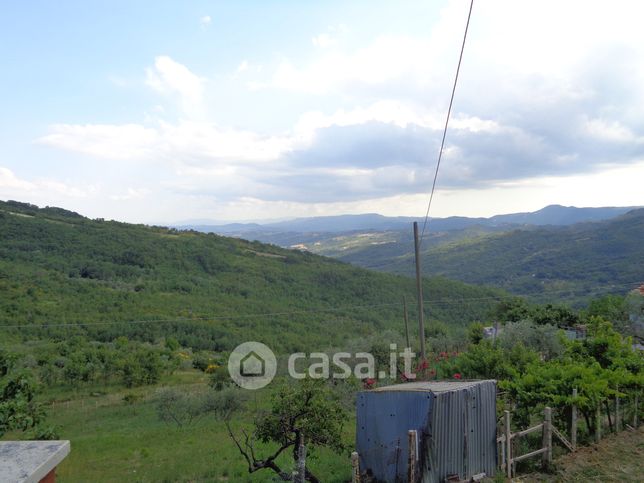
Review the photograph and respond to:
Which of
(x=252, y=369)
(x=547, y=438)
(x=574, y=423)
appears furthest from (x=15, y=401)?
(x=252, y=369)

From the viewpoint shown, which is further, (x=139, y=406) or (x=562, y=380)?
(x=139, y=406)

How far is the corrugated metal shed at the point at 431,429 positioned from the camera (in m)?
7.06

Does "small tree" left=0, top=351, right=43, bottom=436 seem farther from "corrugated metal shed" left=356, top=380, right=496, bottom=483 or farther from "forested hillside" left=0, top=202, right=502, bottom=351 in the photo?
"forested hillside" left=0, top=202, right=502, bottom=351

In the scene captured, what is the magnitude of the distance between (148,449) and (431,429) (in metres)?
10.2

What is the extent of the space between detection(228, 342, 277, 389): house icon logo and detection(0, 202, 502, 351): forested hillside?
144 inches

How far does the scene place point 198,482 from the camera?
390 inches

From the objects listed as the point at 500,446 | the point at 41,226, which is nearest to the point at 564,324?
the point at 500,446

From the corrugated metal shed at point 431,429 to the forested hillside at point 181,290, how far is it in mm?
21582

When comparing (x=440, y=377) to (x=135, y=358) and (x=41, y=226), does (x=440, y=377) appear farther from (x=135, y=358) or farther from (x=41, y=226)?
(x=41, y=226)

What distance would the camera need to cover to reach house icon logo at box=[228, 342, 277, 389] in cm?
2331

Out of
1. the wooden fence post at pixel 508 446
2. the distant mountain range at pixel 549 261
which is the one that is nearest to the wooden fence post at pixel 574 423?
the wooden fence post at pixel 508 446

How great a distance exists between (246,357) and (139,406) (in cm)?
586

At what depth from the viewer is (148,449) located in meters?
14.0

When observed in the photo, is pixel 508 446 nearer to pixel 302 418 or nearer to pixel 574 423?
pixel 574 423
